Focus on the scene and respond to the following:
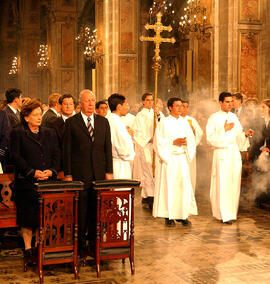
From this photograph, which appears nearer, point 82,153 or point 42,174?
point 42,174

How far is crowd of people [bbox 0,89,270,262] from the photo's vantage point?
5.57 meters

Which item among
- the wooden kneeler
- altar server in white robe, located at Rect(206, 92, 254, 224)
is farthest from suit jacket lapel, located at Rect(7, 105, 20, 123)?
altar server in white robe, located at Rect(206, 92, 254, 224)

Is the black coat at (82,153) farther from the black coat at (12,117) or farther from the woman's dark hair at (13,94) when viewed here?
the woman's dark hair at (13,94)

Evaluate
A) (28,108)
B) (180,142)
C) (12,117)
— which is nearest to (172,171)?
(180,142)

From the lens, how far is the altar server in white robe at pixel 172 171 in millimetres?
7617

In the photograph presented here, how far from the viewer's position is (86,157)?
5.70 meters

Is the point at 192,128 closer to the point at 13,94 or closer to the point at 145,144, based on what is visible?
the point at 145,144

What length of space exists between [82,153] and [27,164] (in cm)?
61

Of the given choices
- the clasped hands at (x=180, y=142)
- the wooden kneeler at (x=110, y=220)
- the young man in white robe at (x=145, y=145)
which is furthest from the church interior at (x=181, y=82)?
the clasped hands at (x=180, y=142)

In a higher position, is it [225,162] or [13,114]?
[13,114]

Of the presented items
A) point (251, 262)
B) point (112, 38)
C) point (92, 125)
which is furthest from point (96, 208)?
point (112, 38)

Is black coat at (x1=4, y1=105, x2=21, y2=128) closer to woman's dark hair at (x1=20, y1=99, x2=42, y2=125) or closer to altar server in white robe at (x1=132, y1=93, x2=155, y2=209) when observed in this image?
woman's dark hair at (x1=20, y1=99, x2=42, y2=125)

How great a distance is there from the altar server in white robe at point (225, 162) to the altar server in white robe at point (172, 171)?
0.49m

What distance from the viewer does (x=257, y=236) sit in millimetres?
6926
